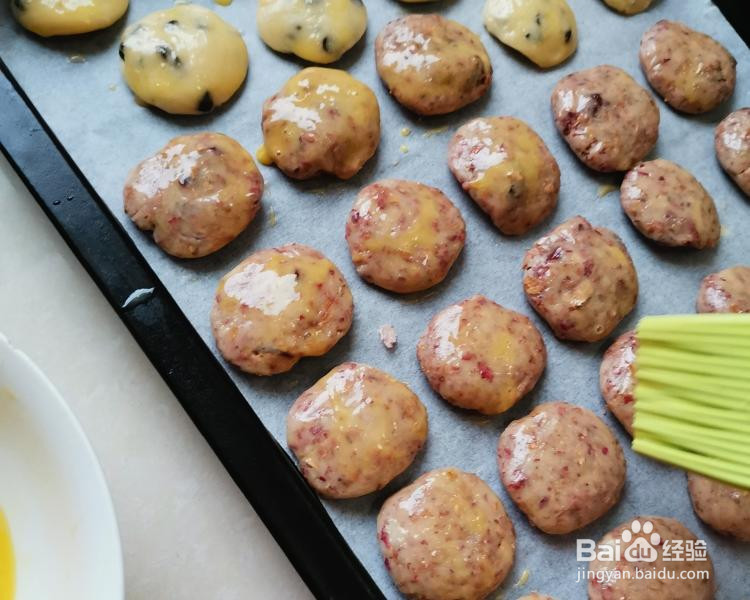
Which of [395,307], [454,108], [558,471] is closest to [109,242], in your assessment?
[395,307]

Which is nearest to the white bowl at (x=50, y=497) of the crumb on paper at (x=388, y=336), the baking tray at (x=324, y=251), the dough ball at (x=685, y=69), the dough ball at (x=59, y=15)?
the baking tray at (x=324, y=251)

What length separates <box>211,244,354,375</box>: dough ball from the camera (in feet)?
4.88

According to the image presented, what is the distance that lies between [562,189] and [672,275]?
277 millimetres

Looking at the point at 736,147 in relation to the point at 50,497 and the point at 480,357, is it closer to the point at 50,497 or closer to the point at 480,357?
the point at 480,357

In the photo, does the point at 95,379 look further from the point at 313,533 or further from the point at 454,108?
the point at 454,108

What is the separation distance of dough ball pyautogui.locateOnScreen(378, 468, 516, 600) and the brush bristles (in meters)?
0.37

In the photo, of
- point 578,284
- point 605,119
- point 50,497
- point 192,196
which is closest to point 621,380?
point 578,284

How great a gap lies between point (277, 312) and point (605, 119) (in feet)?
2.56

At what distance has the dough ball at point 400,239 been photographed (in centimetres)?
158

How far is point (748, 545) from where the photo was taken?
156 cm

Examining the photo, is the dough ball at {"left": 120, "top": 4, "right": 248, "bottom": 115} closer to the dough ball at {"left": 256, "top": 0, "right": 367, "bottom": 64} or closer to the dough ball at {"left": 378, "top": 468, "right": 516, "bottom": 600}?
the dough ball at {"left": 256, "top": 0, "right": 367, "bottom": 64}

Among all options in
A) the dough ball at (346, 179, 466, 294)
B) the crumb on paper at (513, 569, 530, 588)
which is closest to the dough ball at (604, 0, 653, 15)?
the dough ball at (346, 179, 466, 294)

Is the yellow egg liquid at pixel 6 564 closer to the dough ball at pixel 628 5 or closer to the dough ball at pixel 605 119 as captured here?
the dough ball at pixel 605 119

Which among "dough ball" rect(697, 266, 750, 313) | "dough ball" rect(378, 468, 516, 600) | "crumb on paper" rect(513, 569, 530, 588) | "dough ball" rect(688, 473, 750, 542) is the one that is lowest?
"crumb on paper" rect(513, 569, 530, 588)
